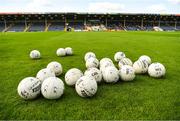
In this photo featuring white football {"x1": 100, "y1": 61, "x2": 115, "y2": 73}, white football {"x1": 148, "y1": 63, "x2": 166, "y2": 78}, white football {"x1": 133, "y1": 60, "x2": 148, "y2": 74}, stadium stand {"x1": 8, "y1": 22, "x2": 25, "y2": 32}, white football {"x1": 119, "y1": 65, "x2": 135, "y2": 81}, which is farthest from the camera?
stadium stand {"x1": 8, "y1": 22, "x2": 25, "y2": 32}

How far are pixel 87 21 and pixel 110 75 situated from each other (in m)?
69.4

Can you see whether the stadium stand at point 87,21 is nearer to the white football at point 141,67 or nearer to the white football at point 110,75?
the white football at point 141,67

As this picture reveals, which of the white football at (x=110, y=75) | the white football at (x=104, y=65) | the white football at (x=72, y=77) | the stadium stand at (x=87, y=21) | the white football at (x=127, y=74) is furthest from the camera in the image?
the stadium stand at (x=87, y=21)

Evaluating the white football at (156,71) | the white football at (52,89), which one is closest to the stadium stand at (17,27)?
the white football at (156,71)

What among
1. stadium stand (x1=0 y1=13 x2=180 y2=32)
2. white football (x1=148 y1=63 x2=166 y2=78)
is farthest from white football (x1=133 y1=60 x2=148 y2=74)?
stadium stand (x1=0 y1=13 x2=180 y2=32)

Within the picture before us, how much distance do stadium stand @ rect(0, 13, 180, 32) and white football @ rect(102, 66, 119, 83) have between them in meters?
61.0

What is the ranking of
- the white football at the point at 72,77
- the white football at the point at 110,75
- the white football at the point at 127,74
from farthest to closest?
the white football at the point at 127,74 < the white football at the point at 110,75 < the white football at the point at 72,77

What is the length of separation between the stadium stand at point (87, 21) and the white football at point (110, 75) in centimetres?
6097

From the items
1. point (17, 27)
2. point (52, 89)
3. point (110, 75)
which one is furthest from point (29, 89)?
point (17, 27)

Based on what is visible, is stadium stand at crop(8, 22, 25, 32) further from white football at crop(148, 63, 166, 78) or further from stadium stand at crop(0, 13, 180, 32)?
white football at crop(148, 63, 166, 78)

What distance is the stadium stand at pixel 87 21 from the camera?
68.4 meters

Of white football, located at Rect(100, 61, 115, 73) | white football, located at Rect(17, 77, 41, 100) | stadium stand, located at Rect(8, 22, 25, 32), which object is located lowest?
stadium stand, located at Rect(8, 22, 25, 32)

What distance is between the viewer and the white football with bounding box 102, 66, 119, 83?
6.70 metres

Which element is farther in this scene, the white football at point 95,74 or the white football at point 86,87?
the white football at point 95,74
